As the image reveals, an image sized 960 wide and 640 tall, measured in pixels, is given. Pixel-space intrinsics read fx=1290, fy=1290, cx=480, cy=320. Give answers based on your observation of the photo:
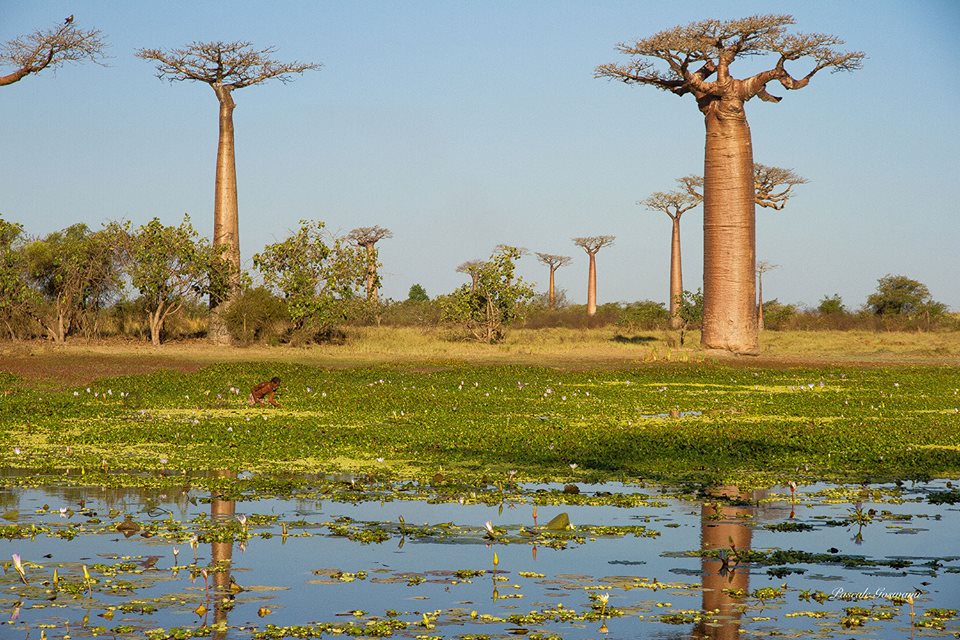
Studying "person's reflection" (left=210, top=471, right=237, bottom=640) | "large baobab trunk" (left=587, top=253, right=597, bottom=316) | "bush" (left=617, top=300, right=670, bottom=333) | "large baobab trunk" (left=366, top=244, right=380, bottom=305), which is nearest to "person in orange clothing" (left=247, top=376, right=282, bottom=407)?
"person's reflection" (left=210, top=471, right=237, bottom=640)

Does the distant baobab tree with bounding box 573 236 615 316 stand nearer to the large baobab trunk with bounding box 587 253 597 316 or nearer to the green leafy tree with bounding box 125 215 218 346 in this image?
the large baobab trunk with bounding box 587 253 597 316

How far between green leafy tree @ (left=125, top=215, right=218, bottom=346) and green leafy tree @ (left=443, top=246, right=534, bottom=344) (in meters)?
8.55

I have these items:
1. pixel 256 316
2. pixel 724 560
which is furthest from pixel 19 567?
pixel 256 316

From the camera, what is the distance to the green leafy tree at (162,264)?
108ft

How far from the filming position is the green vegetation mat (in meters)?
9.94

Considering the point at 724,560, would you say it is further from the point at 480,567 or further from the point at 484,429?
the point at 484,429

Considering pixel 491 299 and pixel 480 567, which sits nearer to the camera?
pixel 480 567

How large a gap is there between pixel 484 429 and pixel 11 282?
22871 millimetres

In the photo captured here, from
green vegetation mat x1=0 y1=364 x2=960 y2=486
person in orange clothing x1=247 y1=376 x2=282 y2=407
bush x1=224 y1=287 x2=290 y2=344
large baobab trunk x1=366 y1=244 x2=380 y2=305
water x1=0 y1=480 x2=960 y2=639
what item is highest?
large baobab trunk x1=366 y1=244 x2=380 y2=305

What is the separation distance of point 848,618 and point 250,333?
30.1 m

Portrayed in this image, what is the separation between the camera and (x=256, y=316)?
3422 cm

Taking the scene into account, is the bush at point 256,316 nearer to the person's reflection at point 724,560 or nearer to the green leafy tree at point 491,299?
the green leafy tree at point 491,299

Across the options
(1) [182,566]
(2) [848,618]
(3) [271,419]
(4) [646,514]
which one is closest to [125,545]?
(1) [182,566]

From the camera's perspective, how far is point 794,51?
30328 mm
